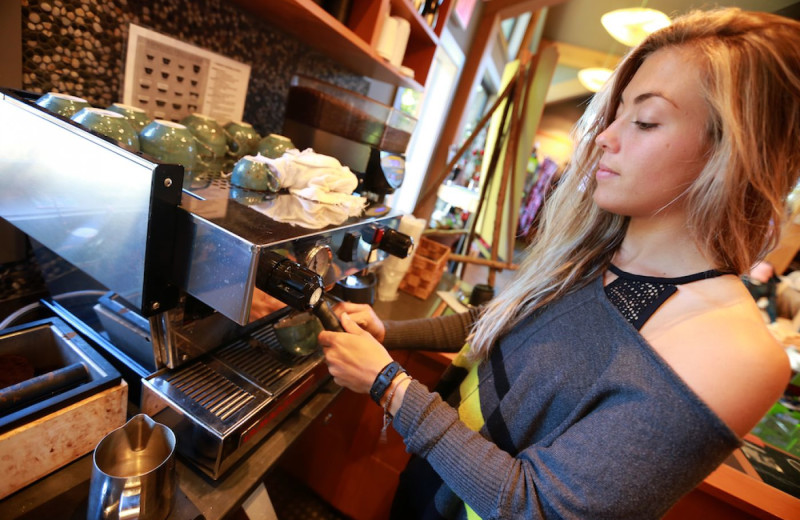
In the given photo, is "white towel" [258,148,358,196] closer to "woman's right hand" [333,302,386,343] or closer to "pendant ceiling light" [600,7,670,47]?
"woman's right hand" [333,302,386,343]

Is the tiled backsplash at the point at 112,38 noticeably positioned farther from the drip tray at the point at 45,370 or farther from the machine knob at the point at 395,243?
the machine knob at the point at 395,243

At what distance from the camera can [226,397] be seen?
2.04 ft

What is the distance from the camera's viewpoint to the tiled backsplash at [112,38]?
69 cm

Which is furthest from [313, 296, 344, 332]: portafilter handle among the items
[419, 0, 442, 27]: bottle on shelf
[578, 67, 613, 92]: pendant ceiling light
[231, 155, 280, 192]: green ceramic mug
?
[578, 67, 613, 92]: pendant ceiling light

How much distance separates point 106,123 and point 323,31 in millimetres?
660

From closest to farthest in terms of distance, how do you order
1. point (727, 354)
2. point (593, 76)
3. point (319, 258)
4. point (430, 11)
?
point (727, 354) < point (319, 258) < point (430, 11) < point (593, 76)

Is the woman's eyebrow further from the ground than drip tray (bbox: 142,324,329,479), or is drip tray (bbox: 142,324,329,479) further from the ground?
the woman's eyebrow

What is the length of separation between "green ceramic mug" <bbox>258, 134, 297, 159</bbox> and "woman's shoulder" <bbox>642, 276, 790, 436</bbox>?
33.1 inches

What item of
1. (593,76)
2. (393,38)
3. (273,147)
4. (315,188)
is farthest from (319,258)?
(593,76)

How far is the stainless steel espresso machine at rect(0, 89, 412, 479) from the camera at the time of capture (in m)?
0.50

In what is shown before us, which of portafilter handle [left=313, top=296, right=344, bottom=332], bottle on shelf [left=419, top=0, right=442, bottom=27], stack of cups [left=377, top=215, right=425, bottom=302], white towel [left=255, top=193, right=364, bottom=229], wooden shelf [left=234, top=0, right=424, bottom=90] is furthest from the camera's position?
bottle on shelf [left=419, top=0, right=442, bottom=27]

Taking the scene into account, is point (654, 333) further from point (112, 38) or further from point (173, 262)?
point (112, 38)

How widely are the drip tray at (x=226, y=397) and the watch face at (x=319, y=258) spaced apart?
22cm

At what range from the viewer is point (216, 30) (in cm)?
101
